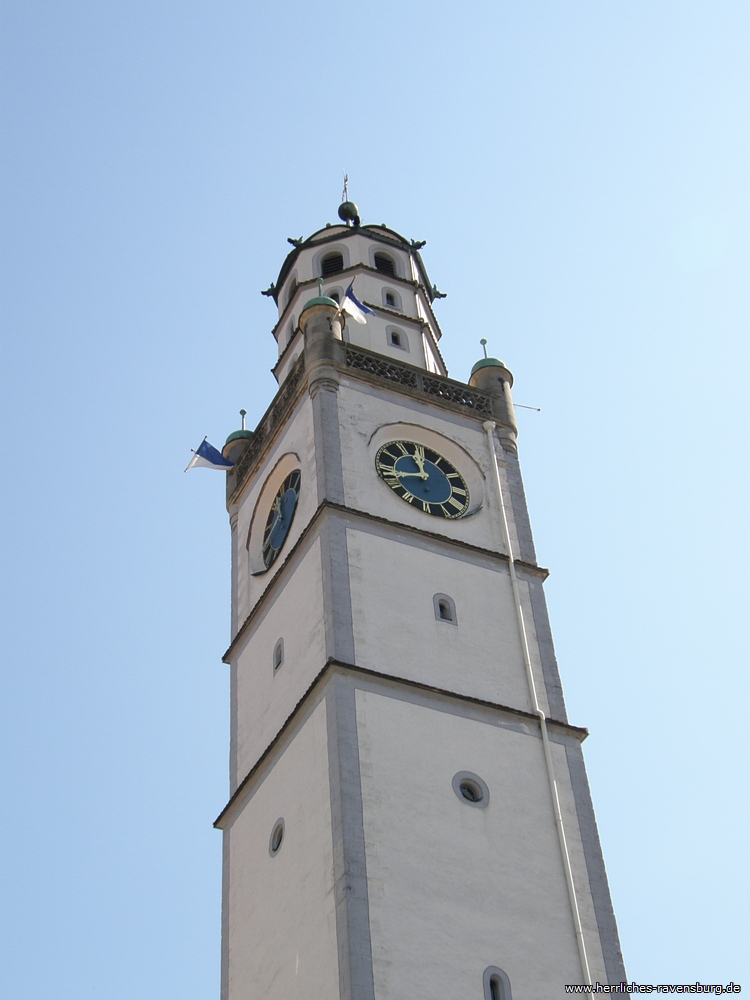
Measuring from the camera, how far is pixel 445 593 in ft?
90.4

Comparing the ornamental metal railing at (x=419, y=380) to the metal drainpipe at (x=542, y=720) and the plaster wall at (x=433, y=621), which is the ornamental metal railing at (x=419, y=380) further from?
the plaster wall at (x=433, y=621)

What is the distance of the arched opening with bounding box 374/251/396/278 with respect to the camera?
38812mm

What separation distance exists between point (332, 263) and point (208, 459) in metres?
7.57

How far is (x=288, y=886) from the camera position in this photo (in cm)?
2377

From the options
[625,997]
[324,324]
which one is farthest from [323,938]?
[324,324]

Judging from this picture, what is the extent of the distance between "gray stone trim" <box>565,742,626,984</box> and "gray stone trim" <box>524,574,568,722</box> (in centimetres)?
92

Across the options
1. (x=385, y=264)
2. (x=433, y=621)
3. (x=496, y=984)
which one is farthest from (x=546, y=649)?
Result: (x=385, y=264)

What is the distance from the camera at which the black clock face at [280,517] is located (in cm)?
3017

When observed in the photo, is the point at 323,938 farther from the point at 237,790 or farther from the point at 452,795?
the point at 237,790

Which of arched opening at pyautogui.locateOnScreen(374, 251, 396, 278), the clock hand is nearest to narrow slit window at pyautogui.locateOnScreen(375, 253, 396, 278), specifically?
arched opening at pyautogui.locateOnScreen(374, 251, 396, 278)

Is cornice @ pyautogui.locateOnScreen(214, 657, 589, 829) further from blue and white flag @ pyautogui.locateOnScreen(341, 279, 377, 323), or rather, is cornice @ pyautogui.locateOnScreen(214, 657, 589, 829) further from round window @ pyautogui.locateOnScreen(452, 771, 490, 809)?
blue and white flag @ pyautogui.locateOnScreen(341, 279, 377, 323)

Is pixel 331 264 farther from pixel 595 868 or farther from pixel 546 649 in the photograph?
pixel 595 868

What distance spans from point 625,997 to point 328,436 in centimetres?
1233

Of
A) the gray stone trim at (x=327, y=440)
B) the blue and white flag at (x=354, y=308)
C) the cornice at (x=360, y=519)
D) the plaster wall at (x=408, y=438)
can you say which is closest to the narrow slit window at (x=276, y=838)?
the cornice at (x=360, y=519)
